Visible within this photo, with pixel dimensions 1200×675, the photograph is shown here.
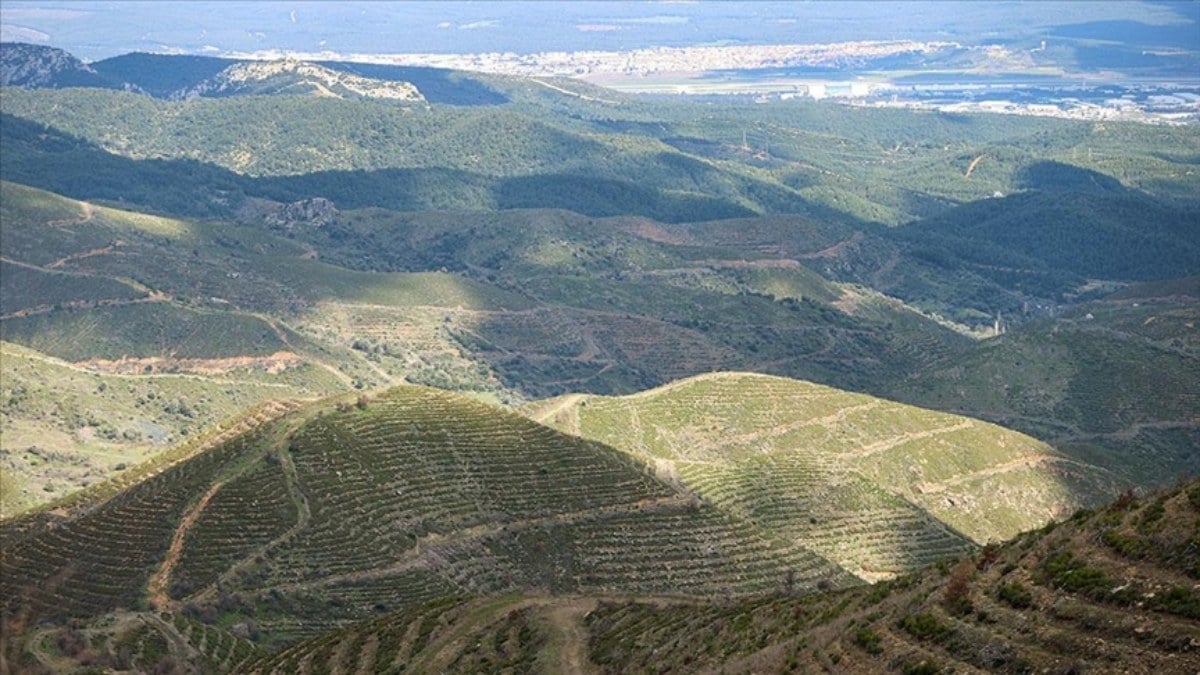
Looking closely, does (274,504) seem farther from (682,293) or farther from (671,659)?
(682,293)

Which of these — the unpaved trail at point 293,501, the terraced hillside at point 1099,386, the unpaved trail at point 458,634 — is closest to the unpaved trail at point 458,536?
the unpaved trail at point 293,501

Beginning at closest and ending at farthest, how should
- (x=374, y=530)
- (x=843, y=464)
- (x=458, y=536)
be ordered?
(x=374, y=530)
(x=458, y=536)
(x=843, y=464)

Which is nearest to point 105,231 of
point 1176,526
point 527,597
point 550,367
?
point 550,367

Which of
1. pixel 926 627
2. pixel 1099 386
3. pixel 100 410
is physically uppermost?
pixel 926 627

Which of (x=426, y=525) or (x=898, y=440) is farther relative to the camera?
(x=898, y=440)

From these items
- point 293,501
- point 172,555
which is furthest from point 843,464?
point 172,555

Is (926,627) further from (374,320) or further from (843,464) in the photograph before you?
(374,320)

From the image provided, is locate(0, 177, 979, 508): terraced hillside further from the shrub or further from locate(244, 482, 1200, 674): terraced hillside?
the shrub
